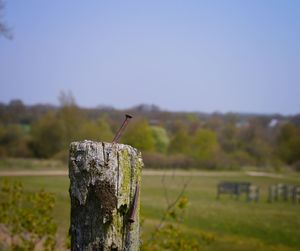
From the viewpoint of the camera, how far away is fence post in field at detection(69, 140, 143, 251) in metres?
2.59

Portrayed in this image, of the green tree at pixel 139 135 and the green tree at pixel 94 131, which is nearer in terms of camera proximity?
the green tree at pixel 94 131

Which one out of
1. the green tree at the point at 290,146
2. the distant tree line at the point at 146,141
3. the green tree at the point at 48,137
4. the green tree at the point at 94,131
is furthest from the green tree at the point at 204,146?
the green tree at the point at 48,137

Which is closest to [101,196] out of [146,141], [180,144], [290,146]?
[146,141]

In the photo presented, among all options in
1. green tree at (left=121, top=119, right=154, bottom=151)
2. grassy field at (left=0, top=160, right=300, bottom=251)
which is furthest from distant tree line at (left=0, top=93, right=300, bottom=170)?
grassy field at (left=0, top=160, right=300, bottom=251)

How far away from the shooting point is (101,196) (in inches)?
102

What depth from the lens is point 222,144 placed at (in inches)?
3135

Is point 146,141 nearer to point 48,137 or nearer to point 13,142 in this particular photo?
point 48,137

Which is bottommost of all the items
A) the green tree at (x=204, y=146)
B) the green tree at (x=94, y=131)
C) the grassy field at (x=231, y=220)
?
the grassy field at (x=231, y=220)

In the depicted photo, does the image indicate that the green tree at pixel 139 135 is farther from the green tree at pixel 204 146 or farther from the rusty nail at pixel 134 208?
the rusty nail at pixel 134 208

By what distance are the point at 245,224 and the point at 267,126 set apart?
237 feet

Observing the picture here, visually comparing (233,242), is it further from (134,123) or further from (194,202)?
(134,123)

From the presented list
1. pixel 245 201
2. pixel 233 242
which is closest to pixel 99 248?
pixel 233 242

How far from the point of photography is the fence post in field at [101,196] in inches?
102

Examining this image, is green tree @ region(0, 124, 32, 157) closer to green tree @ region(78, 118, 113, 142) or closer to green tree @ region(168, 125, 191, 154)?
green tree @ region(78, 118, 113, 142)
